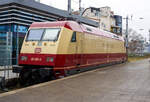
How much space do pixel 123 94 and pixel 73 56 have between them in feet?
15.5

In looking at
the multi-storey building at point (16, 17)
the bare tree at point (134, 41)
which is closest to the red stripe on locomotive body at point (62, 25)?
the multi-storey building at point (16, 17)

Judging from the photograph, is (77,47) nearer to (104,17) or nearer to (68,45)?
(68,45)

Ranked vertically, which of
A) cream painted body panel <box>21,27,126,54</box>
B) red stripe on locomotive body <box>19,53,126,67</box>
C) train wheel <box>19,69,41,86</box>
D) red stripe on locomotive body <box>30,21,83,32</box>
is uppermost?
red stripe on locomotive body <box>30,21,83,32</box>

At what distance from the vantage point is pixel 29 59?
1051 cm

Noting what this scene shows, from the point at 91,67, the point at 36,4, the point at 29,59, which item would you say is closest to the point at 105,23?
the point at 36,4

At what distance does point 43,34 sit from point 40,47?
0.79 m

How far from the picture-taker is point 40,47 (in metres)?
10.5

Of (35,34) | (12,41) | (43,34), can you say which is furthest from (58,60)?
(12,41)

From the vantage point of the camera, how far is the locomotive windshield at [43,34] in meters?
10.5

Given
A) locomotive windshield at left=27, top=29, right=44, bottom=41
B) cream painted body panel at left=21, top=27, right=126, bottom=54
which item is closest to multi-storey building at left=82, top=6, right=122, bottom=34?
cream painted body panel at left=21, top=27, right=126, bottom=54

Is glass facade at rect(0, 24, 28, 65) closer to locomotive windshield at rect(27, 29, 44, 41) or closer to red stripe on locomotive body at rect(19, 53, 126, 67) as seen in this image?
locomotive windshield at rect(27, 29, 44, 41)

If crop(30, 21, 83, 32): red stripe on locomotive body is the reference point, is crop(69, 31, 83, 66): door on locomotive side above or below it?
below

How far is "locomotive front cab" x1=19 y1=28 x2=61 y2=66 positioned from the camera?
10.1 meters

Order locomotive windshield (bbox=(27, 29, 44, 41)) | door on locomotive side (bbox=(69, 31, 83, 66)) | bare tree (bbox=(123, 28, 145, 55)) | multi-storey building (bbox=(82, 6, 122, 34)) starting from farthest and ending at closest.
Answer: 1. bare tree (bbox=(123, 28, 145, 55))
2. multi-storey building (bbox=(82, 6, 122, 34))
3. door on locomotive side (bbox=(69, 31, 83, 66))
4. locomotive windshield (bbox=(27, 29, 44, 41))
